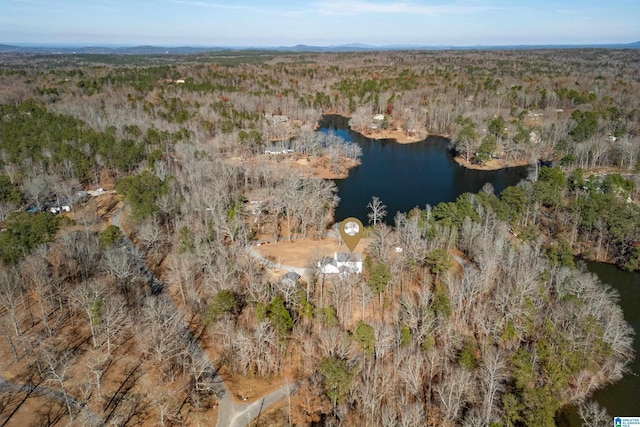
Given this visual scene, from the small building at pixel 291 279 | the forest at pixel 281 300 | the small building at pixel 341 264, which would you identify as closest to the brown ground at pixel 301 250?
the forest at pixel 281 300

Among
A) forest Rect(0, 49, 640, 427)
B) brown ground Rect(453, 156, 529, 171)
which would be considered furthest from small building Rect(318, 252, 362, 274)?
brown ground Rect(453, 156, 529, 171)

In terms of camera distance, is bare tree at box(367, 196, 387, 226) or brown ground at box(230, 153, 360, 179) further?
brown ground at box(230, 153, 360, 179)

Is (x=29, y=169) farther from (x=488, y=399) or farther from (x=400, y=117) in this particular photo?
(x=400, y=117)

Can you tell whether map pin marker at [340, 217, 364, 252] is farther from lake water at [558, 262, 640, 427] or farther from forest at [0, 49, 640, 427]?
lake water at [558, 262, 640, 427]

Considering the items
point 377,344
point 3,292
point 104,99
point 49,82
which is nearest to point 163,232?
point 3,292

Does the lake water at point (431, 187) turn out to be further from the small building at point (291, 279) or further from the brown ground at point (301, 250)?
the small building at point (291, 279)

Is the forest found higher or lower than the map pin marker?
lower

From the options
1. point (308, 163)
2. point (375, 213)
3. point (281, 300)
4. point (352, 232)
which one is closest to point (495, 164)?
point (308, 163)

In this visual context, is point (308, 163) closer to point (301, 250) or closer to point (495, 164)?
point (495, 164)
